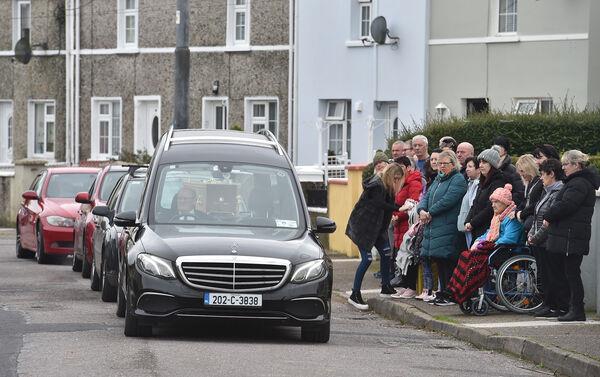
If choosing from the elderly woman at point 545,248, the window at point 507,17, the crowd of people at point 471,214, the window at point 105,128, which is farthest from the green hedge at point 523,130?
the window at point 105,128

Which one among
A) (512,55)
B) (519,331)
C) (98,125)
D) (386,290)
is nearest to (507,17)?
(512,55)

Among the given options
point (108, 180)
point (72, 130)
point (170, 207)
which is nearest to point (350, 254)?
point (108, 180)

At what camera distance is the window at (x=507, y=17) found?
35906 mm

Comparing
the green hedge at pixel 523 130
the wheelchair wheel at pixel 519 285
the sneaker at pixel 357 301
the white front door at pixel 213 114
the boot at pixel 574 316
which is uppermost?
the white front door at pixel 213 114

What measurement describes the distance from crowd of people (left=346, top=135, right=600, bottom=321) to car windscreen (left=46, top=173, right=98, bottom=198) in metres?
8.30

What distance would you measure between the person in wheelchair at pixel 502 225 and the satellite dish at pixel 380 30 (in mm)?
21086

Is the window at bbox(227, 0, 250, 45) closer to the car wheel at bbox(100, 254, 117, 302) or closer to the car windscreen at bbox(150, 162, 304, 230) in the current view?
the car wheel at bbox(100, 254, 117, 302)

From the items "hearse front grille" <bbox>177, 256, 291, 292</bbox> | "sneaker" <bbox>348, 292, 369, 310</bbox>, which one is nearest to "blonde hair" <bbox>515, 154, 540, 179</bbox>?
"sneaker" <bbox>348, 292, 369, 310</bbox>

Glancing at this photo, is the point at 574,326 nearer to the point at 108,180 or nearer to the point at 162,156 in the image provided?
the point at 162,156

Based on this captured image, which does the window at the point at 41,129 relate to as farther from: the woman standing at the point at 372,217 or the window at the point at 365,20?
the woman standing at the point at 372,217

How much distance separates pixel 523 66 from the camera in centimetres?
3553

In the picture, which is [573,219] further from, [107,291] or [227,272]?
[107,291]

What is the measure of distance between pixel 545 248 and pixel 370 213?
309cm

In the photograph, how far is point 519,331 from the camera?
15.0 m
